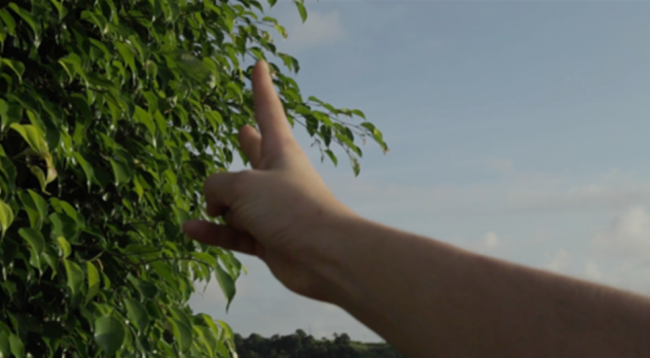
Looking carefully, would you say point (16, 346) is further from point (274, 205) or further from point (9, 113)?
point (274, 205)

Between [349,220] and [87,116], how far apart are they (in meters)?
2.34

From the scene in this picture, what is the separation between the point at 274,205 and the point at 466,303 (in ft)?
1.06

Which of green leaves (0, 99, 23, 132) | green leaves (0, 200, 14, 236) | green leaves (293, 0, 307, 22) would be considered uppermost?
green leaves (293, 0, 307, 22)

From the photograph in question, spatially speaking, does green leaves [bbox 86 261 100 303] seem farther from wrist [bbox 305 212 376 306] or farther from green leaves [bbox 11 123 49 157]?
wrist [bbox 305 212 376 306]

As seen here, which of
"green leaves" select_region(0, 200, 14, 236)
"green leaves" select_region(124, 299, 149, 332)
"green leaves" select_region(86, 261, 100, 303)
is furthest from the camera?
"green leaves" select_region(124, 299, 149, 332)

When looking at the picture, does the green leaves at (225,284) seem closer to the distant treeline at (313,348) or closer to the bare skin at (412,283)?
the bare skin at (412,283)

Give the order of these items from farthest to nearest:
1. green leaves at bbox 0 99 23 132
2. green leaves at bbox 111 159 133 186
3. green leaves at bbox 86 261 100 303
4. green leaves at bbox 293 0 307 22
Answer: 1. green leaves at bbox 293 0 307 22
2. green leaves at bbox 111 159 133 186
3. green leaves at bbox 86 261 100 303
4. green leaves at bbox 0 99 23 132

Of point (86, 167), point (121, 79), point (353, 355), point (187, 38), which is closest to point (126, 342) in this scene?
point (86, 167)

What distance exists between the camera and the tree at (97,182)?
2.77 meters

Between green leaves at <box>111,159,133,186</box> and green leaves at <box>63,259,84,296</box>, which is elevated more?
green leaves at <box>111,159,133,186</box>

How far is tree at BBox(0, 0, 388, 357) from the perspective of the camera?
9.09 feet

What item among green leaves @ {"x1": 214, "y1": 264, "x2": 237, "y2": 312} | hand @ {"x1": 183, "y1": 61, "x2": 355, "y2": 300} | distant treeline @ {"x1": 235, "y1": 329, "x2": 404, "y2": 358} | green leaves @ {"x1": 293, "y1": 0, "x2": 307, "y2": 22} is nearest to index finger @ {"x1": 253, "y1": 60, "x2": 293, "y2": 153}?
hand @ {"x1": 183, "y1": 61, "x2": 355, "y2": 300}

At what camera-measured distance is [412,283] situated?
0.93m

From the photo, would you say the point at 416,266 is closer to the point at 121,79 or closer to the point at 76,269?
the point at 76,269
